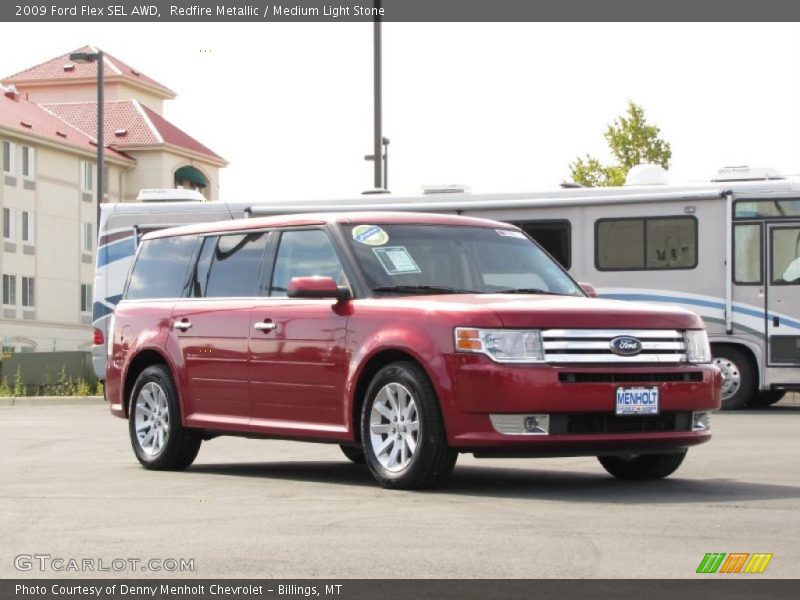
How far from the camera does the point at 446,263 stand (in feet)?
38.8

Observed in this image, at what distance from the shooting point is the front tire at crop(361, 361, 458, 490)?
1061 cm

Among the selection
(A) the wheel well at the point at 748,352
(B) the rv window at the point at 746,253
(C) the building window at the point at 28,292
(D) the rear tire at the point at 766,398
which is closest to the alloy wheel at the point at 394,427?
(A) the wheel well at the point at 748,352

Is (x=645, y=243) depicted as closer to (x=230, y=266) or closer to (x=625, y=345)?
(x=230, y=266)

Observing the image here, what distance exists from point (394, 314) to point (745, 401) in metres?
13.9

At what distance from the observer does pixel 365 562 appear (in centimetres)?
743

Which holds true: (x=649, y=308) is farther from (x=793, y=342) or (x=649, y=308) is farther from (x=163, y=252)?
(x=793, y=342)

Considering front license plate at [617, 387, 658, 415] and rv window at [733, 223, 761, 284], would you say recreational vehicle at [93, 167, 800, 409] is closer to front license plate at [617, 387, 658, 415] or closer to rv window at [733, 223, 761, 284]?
rv window at [733, 223, 761, 284]

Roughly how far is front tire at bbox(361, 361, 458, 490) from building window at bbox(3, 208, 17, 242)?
72.9 m

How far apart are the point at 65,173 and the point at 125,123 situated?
36.6 feet

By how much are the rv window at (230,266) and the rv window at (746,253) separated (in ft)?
41.6

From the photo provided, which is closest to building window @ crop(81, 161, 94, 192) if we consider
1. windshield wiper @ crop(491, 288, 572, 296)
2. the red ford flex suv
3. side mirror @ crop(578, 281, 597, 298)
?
the red ford flex suv

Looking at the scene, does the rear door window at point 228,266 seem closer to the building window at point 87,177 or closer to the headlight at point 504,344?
the headlight at point 504,344

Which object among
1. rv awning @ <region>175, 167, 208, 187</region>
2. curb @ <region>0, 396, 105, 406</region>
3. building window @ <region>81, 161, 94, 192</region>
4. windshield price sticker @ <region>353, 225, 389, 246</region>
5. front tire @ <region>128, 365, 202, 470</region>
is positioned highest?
rv awning @ <region>175, 167, 208, 187</region>

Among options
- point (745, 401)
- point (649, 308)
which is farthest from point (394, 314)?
point (745, 401)
